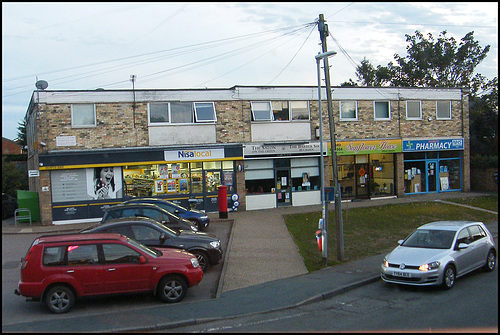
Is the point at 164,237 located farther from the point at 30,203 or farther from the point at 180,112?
the point at 30,203

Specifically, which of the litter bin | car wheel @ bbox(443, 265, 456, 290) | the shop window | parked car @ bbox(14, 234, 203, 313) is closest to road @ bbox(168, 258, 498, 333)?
car wheel @ bbox(443, 265, 456, 290)

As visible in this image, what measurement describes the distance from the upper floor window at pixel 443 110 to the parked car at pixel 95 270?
79.3ft

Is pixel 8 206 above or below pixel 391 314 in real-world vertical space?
above

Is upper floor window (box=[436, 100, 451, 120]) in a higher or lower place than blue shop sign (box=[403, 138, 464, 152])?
higher

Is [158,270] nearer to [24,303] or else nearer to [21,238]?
[24,303]

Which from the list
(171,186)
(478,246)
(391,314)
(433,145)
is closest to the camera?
(391,314)

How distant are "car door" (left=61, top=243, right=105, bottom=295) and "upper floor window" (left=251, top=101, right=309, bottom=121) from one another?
16383 millimetres

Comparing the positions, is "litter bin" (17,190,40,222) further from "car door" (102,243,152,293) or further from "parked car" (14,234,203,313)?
"car door" (102,243,152,293)

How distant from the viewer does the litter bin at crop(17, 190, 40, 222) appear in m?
22.3

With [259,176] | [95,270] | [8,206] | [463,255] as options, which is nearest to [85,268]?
[95,270]

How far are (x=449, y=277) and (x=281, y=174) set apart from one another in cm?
1562

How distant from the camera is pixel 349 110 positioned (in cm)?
2678

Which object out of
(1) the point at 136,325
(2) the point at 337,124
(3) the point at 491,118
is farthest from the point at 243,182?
(3) the point at 491,118

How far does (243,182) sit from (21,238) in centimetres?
1102
